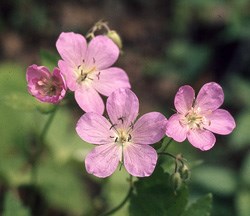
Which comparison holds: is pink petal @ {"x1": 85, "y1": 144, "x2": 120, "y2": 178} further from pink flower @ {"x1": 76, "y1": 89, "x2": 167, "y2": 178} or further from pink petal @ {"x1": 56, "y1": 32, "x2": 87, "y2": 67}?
pink petal @ {"x1": 56, "y1": 32, "x2": 87, "y2": 67}

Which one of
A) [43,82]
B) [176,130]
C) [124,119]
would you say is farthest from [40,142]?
[176,130]

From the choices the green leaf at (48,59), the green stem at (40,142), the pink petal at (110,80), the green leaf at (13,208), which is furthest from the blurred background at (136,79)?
the pink petal at (110,80)

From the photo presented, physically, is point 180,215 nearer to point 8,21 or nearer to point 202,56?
point 202,56

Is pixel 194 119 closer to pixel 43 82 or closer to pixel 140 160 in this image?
pixel 140 160

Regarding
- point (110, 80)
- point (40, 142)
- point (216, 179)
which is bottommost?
point (216, 179)

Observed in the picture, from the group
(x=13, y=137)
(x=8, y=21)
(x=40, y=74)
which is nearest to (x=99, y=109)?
(x=40, y=74)

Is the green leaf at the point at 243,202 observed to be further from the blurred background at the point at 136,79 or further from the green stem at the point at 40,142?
the green stem at the point at 40,142
